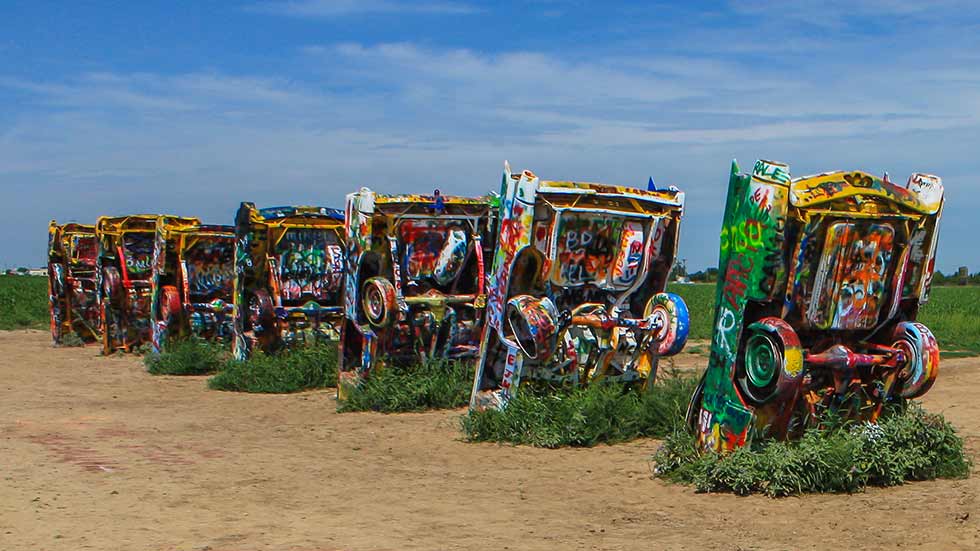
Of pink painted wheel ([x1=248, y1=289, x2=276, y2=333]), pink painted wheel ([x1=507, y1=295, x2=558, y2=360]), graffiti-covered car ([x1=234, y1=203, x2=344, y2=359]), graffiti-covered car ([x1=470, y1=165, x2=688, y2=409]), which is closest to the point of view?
pink painted wheel ([x1=507, y1=295, x2=558, y2=360])

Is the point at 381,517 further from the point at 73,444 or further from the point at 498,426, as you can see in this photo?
the point at 73,444

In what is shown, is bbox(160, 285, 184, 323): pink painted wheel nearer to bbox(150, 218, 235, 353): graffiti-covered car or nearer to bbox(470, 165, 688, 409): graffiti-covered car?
bbox(150, 218, 235, 353): graffiti-covered car

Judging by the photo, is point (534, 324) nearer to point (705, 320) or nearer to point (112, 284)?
point (112, 284)

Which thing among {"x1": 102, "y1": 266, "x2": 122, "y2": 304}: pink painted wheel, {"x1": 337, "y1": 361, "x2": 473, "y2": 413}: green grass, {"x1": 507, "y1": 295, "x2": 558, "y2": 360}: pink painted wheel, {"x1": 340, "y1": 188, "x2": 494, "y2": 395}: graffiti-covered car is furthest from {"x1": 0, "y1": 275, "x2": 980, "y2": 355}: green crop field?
{"x1": 507, "y1": 295, "x2": 558, "y2": 360}: pink painted wheel

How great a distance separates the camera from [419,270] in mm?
13688

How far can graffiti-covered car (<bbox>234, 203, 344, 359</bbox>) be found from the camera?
1658 cm

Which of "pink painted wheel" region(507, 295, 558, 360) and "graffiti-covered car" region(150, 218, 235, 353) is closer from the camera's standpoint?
"pink painted wheel" region(507, 295, 558, 360)

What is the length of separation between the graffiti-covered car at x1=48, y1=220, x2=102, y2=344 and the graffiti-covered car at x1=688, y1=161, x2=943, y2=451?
18377 millimetres

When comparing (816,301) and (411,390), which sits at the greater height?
(816,301)

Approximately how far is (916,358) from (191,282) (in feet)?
46.4

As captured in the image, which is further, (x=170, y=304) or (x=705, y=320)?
(x=705, y=320)

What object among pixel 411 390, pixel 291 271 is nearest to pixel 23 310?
pixel 291 271

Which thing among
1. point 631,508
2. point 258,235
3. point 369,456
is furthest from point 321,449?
point 258,235

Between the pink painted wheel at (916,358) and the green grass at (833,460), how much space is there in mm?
275
